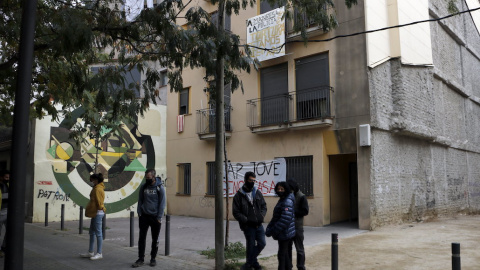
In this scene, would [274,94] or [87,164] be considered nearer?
[274,94]

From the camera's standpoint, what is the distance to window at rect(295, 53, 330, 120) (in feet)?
45.4

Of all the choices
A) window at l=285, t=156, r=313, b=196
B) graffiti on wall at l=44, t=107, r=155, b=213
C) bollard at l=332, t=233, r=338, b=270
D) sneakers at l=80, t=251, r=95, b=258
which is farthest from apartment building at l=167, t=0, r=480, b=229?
sneakers at l=80, t=251, r=95, b=258

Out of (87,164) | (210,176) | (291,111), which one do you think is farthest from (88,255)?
(210,176)

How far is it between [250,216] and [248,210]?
108 millimetres

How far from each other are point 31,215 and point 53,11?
10.9m

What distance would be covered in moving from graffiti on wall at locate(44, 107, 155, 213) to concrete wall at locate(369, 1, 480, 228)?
1040cm

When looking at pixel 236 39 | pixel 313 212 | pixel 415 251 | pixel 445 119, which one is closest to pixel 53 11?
pixel 236 39

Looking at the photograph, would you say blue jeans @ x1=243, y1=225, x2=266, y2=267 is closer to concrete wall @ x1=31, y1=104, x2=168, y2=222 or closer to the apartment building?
the apartment building

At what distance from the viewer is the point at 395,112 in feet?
44.9

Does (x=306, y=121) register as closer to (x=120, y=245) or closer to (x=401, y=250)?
(x=401, y=250)

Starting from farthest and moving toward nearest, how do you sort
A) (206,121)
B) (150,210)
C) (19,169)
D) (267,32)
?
(206,121), (267,32), (150,210), (19,169)

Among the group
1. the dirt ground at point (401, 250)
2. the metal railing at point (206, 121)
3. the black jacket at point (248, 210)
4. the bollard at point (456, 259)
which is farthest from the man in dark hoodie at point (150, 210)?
the metal railing at point (206, 121)

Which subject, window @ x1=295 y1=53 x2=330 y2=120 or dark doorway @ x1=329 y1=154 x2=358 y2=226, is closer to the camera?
window @ x1=295 y1=53 x2=330 y2=120

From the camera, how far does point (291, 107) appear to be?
1462cm
